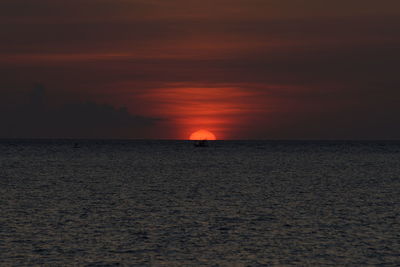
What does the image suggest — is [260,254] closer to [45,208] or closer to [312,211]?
[312,211]

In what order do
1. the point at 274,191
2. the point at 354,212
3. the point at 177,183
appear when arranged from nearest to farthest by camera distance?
the point at 354,212 → the point at 274,191 → the point at 177,183

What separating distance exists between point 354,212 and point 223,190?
78.8 feet

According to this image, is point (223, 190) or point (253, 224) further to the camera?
point (223, 190)

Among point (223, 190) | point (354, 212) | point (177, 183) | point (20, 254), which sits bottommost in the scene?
point (20, 254)

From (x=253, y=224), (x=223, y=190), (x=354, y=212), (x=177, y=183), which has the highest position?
(x=177, y=183)

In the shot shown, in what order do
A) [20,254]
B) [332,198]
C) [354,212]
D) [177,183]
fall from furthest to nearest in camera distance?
[177,183] < [332,198] < [354,212] < [20,254]

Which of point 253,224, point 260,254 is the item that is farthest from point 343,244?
point 253,224

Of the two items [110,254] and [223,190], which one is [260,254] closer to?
[110,254]

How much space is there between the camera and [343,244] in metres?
39.4

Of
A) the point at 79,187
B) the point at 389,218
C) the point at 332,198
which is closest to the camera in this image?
the point at 389,218

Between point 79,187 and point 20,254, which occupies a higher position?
point 79,187

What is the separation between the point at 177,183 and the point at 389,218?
136ft

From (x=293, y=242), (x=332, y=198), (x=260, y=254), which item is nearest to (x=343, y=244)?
(x=293, y=242)

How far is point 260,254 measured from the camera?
1432 inches
